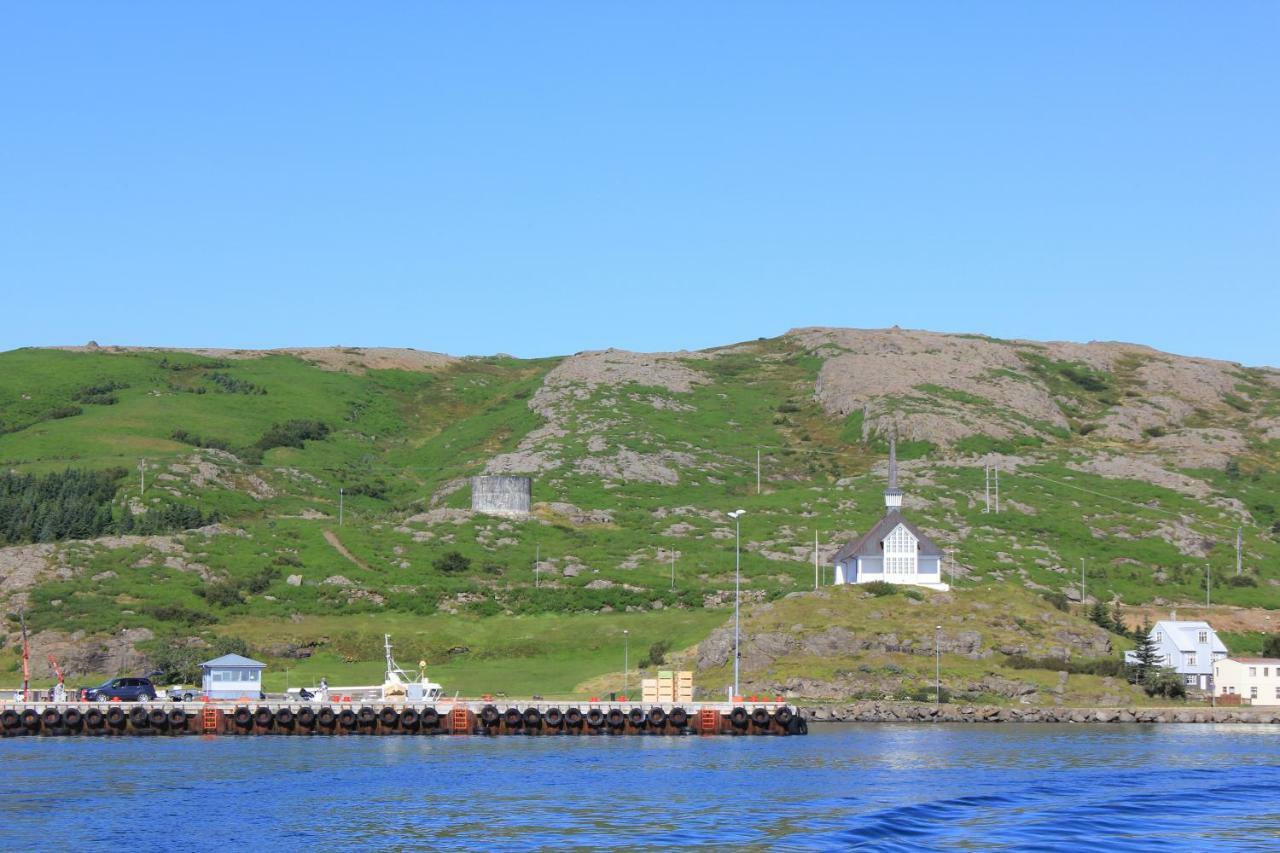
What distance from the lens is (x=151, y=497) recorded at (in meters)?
171

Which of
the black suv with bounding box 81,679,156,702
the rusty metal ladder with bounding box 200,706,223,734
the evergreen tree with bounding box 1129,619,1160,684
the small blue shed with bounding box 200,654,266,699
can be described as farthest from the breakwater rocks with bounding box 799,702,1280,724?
the black suv with bounding box 81,679,156,702

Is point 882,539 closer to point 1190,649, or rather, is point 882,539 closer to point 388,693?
point 1190,649

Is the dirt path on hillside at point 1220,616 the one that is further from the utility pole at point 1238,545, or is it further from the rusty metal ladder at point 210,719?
the rusty metal ladder at point 210,719

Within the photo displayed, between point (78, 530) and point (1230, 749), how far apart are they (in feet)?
385

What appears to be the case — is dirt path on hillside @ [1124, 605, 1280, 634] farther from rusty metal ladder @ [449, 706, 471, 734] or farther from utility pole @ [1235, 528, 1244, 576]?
rusty metal ladder @ [449, 706, 471, 734]

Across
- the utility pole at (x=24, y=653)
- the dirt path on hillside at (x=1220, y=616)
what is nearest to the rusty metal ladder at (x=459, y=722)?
the utility pole at (x=24, y=653)

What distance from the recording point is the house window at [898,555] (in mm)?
127750

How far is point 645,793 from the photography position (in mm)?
60094

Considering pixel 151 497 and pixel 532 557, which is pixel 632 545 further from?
pixel 151 497

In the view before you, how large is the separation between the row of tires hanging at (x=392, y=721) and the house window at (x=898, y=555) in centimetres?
3923

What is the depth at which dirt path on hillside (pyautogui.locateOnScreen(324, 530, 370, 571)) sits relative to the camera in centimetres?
15271

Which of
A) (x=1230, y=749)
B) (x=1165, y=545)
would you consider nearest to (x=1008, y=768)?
(x=1230, y=749)

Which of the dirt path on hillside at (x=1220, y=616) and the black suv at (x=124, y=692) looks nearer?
the black suv at (x=124, y=692)

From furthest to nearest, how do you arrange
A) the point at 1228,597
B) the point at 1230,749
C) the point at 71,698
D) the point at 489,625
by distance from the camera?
the point at 1228,597, the point at 489,625, the point at 71,698, the point at 1230,749
